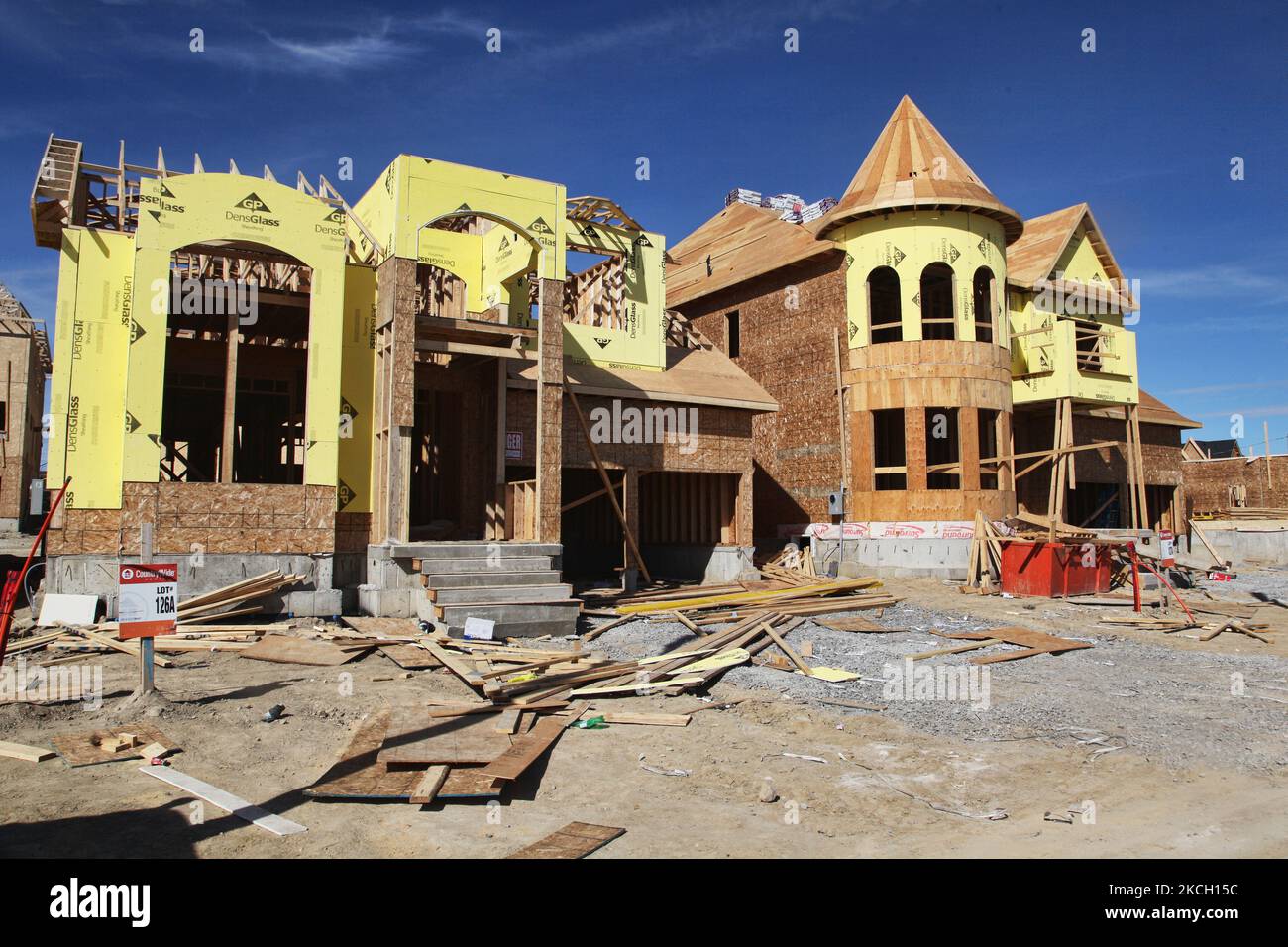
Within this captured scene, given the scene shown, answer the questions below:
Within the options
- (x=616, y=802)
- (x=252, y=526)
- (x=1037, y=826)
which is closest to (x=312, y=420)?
(x=252, y=526)

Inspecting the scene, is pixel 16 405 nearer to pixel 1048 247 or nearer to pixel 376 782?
pixel 376 782

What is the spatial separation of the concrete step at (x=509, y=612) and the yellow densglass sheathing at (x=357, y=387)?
3.92 m

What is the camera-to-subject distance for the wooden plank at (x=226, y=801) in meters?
5.30

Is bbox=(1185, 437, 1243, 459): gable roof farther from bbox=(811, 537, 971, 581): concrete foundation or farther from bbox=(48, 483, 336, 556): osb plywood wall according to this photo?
bbox=(48, 483, 336, 556): osb plywood wall

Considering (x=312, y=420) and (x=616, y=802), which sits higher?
(x=312, y=420)

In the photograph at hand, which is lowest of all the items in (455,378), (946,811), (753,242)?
(946,811)

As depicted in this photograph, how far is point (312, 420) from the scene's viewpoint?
49.8 ft

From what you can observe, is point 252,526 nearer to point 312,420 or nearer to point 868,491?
point 312,420

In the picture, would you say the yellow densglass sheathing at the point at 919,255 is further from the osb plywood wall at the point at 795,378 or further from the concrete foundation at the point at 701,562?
the concrete foundation at the point at 701,562

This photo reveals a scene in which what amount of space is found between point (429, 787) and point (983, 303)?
84.3 feet

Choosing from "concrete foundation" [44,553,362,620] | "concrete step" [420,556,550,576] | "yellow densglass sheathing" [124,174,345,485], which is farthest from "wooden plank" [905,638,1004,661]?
"yellow densglass sheathing" [124,174,345,485]

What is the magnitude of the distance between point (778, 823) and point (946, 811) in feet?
4.21

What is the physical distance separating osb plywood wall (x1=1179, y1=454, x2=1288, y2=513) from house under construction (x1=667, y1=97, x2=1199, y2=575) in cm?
1328

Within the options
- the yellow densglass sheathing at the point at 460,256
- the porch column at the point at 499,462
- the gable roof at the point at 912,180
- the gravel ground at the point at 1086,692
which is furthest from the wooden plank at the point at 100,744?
the gable roof at the point at 912,180
